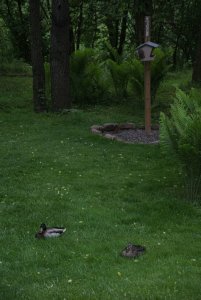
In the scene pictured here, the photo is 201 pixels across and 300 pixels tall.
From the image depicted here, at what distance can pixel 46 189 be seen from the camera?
803cm

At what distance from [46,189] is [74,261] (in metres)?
2.57

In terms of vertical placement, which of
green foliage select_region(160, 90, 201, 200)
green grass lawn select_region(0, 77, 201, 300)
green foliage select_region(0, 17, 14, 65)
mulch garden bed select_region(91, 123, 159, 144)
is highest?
green foliage select_region(0, 17, 14, 65)

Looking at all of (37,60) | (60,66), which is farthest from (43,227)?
(37,60)

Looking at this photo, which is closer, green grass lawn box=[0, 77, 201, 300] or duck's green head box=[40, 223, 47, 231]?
green grass lawn box=[0, 77, 201, 300]

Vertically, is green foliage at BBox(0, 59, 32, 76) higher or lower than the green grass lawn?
higher

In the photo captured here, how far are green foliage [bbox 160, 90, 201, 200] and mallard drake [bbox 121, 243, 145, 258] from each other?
1724 millimetres

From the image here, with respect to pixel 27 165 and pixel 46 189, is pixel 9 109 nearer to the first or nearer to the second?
pixel 27 165

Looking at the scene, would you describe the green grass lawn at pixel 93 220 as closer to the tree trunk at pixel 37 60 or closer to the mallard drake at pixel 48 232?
the mallard drake at pixel 48 232

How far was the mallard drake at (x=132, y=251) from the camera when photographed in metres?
5.69

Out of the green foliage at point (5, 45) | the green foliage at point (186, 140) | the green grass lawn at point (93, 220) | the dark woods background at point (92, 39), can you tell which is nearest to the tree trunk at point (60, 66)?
the dark woods background at point (92, 39)

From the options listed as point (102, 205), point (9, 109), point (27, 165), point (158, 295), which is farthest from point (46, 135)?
point (158, 295)

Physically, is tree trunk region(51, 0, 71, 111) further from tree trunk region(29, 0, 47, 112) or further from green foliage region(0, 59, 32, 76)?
green foliage region(0, 59, 32, 76)

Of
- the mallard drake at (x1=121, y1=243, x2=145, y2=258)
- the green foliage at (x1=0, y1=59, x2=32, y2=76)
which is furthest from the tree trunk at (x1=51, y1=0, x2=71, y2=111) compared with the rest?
the mallard drake at (x1=121, y1=243, x2=145, y2=258)

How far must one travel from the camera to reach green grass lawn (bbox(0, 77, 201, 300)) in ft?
16.5
